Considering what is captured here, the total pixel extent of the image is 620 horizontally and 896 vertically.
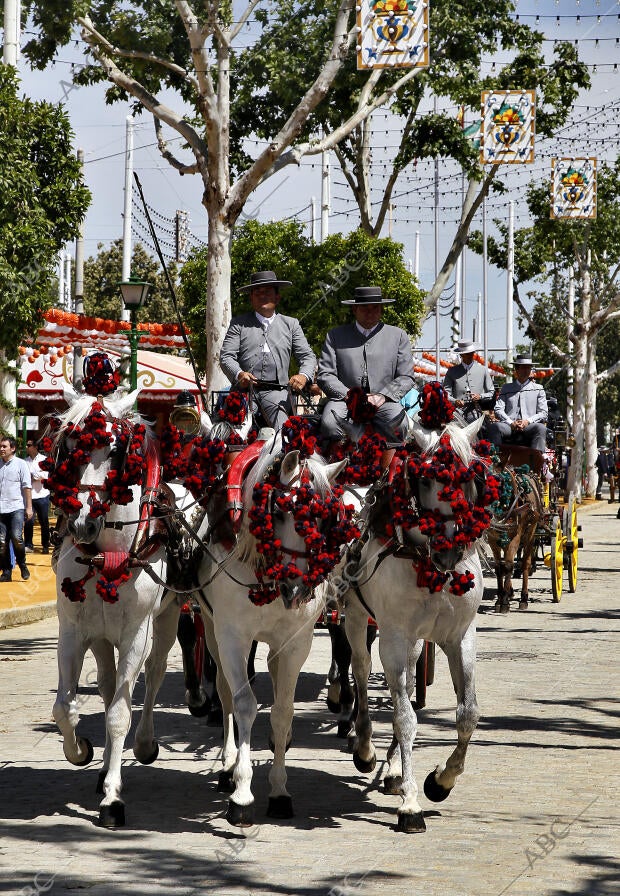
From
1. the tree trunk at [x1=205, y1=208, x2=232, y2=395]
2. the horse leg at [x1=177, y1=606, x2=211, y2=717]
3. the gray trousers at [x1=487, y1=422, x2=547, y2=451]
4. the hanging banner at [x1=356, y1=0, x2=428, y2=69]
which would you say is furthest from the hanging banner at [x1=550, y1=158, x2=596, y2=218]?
the horse leg at [x1=177, y1=606, x2=211, y2=717]

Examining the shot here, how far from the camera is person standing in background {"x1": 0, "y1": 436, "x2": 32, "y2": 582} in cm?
1850

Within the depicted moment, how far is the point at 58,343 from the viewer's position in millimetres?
23141

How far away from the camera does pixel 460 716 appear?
7004 mm

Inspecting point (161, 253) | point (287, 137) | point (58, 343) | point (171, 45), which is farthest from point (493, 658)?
point (58, 343)

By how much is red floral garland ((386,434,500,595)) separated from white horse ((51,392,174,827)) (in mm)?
1445

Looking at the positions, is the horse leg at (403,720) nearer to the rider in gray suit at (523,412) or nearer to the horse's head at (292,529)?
the horse's head at (292,529)

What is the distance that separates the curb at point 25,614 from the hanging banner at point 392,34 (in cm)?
832

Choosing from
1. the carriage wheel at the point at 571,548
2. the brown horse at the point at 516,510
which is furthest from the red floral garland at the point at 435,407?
the carriage wheel at the point at 571,548

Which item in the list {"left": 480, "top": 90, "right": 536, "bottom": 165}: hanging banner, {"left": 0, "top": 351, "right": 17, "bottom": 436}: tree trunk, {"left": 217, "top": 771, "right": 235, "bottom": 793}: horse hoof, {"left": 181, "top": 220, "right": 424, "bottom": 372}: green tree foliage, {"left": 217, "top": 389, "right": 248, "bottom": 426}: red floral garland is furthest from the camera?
{"left": 181, "top": 220, "right": 424, "bottom": 372}: green tree foliage

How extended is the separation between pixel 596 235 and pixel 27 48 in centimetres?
3082

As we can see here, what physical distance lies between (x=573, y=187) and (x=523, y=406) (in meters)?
18.4

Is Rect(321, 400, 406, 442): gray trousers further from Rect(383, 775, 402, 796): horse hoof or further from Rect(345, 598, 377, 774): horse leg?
Rect(383, 775, 402, 796): horse hoof

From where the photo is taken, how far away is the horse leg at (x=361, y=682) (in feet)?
25.7

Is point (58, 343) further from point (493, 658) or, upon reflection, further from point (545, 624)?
point (493, 658)
